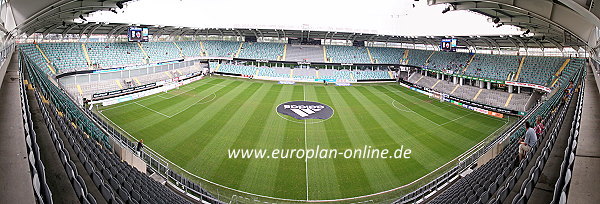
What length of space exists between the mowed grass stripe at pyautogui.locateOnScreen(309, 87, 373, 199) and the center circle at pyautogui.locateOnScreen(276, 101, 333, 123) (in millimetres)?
2168

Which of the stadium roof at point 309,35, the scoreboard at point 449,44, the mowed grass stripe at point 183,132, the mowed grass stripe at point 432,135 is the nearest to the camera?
the mowed grass stripe at point 183,132

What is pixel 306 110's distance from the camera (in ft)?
91.8

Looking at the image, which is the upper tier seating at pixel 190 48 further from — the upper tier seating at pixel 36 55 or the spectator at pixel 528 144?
the spectator at pixel 528 144

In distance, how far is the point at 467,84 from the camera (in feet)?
128

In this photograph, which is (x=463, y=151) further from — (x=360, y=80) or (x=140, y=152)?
(x=360, y=80)

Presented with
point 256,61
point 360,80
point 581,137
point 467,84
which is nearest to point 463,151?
point 581,137

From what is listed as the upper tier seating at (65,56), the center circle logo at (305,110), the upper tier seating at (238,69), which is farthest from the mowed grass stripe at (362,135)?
the upper tier seating at (65,56)

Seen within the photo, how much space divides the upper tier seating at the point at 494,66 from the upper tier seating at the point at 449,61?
1.52 m

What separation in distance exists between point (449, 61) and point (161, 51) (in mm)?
44656

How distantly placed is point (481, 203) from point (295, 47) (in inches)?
1945

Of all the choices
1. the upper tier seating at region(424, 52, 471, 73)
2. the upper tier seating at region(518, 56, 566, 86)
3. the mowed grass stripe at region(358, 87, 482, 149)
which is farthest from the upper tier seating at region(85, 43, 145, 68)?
the upper tier seating at region(518, 56, 566, 86)

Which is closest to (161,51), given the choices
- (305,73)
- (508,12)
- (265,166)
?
(305,73)

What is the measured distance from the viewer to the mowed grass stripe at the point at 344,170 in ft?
45.3

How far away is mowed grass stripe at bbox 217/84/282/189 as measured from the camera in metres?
15.2
